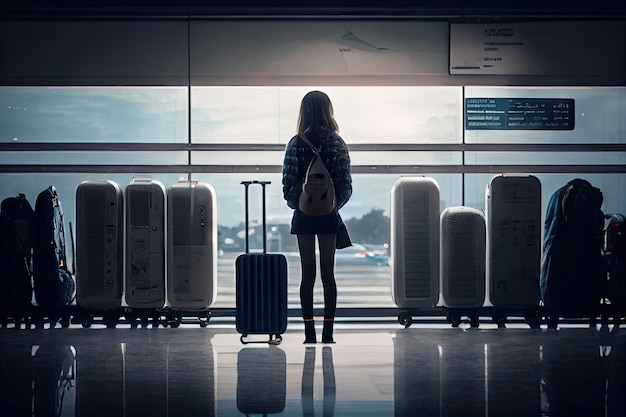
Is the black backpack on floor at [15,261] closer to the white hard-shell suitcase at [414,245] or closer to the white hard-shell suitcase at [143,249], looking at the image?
the white hard-shell suitcase at [143,249]

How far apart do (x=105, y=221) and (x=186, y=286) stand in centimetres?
90

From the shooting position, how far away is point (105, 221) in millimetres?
7398

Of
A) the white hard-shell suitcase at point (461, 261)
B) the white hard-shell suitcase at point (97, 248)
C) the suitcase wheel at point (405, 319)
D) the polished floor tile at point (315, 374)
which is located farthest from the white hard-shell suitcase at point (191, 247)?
the white hard-shell suitcase at point (461, 261)

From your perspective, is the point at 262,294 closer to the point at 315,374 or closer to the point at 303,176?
the point at 303,176

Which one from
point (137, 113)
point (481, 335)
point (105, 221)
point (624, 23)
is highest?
point (624, 23)

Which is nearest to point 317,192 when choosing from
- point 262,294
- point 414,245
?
point 262,294

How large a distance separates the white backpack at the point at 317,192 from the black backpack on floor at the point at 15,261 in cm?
270

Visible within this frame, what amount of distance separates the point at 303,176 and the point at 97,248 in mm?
2153

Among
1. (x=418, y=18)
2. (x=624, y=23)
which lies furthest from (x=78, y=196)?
(x=624, y=23)

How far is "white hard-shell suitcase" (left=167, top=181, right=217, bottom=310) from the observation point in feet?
24.1

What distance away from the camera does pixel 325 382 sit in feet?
15.4

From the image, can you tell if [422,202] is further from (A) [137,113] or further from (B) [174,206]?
(A) [137,113]

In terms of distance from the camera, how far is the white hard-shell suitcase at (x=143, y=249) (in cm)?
737

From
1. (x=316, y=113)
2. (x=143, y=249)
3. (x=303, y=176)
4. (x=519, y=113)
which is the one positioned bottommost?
(x=143, y=249)
